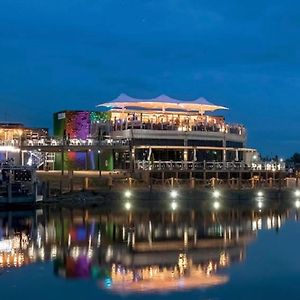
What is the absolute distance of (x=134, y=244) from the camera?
26.6 meters

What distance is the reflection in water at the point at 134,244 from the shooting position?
19781mm

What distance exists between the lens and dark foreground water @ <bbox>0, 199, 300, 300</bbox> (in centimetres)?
1788

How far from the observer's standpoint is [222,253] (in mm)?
24219

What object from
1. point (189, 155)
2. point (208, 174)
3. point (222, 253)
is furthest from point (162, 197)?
point (222, 253)

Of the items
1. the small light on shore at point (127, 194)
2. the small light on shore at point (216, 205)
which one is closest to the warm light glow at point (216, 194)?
the small light on shore at point (216, 205)

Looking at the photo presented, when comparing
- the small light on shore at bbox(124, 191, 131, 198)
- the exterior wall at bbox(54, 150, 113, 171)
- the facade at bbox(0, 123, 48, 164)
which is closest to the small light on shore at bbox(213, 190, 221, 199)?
the small light on shore at bbox(124, 191, 131, 198)

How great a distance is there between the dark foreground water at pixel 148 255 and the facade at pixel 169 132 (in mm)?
18053

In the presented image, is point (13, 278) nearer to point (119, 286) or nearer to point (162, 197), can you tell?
point (119, 286)

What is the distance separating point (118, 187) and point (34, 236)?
56.6 ft

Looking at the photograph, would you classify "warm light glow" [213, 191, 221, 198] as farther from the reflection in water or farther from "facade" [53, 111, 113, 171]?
"facade" [53, 111, 113, 171]

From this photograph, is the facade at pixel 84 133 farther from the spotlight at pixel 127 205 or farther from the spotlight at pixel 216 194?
the spotlight at pixel 216 194

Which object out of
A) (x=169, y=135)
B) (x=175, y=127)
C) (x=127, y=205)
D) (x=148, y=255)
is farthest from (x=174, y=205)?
(x=148, y=255)

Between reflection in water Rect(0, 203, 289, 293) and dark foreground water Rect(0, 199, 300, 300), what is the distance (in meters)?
0.03

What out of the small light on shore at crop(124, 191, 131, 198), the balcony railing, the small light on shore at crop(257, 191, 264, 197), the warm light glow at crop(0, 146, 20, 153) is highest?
the balcony railing
